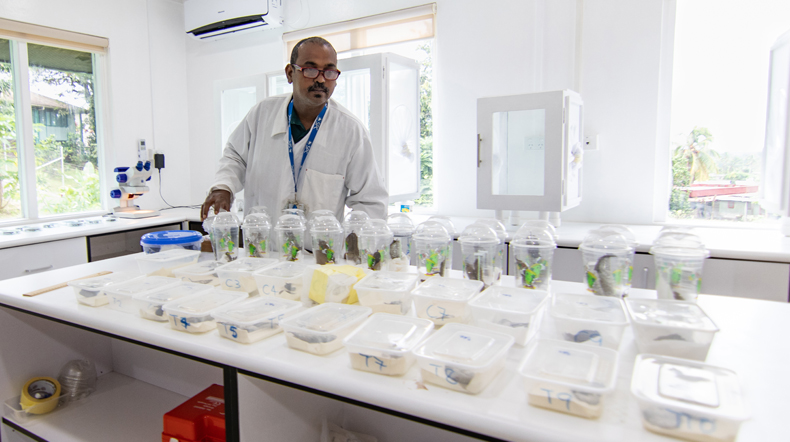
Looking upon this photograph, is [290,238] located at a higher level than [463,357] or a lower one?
higher

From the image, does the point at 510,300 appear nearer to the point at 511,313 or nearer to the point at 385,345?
the point at 511,313

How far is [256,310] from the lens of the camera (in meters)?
1.02

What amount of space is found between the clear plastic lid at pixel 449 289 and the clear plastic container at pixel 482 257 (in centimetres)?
8

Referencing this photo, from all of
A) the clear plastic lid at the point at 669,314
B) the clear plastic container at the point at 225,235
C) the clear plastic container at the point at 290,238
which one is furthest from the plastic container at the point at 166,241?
the clear plastic lid at the point at 669,314

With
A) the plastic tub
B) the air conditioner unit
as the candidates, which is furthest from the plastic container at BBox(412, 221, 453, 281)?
the air conditioner unit

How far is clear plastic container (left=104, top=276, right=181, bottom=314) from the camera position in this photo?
3.77 ft

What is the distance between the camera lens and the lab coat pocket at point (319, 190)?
204 centimetres

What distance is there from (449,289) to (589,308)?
11.9 inches

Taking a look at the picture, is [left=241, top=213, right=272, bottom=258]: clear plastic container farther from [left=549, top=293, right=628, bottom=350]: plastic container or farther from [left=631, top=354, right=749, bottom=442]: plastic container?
[left=631, top=354, right=749, bottom=442]: plastic container

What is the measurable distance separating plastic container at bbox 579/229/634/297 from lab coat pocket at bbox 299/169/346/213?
1.23 meters

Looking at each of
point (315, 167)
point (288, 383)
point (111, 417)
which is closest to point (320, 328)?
point (288, 383)

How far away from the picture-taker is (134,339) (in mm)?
1041

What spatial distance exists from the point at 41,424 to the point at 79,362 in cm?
26

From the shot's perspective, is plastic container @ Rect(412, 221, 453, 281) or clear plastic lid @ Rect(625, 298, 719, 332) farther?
plastic container @ Rect(412, 221, 453, 281)
